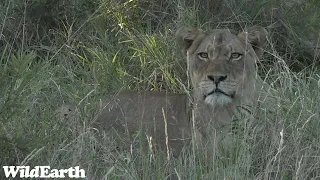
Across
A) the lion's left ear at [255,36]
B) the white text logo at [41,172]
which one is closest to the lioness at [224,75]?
the lion's left ear at [255,36]

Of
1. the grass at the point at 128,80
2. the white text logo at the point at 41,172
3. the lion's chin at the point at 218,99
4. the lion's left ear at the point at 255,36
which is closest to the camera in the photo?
the white text logo at the point at 41,172

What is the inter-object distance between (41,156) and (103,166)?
37 cm

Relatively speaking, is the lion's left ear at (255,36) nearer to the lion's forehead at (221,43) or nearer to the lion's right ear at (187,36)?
the lion's forehead at (221,43)

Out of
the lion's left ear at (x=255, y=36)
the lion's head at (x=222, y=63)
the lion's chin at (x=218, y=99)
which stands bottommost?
the lion's chin at (x=218, y=99)

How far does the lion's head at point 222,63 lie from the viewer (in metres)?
4.86

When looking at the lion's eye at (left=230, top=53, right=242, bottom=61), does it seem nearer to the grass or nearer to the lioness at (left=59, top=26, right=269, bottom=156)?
the lioness at (left=59, top=26, right=269, bottom=156)

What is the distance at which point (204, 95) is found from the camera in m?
4.93

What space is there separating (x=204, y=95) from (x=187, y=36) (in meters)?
0.63

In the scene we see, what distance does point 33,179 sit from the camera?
379cm

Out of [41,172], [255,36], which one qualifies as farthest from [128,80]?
[41,172]

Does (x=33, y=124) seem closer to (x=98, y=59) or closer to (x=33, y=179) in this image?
(x=33, y=179)

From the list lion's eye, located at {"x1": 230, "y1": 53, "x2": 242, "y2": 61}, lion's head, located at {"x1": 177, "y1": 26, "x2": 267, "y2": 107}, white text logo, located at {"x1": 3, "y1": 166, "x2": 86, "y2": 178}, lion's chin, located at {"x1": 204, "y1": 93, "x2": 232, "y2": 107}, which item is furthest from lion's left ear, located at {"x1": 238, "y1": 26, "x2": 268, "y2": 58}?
white text logo, located at {"x1": 3, "y1": 166, "x2": 86, "y2": 178}

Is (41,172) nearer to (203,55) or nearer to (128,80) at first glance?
(203,55)

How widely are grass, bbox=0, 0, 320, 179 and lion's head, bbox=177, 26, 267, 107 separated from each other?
17 cm
